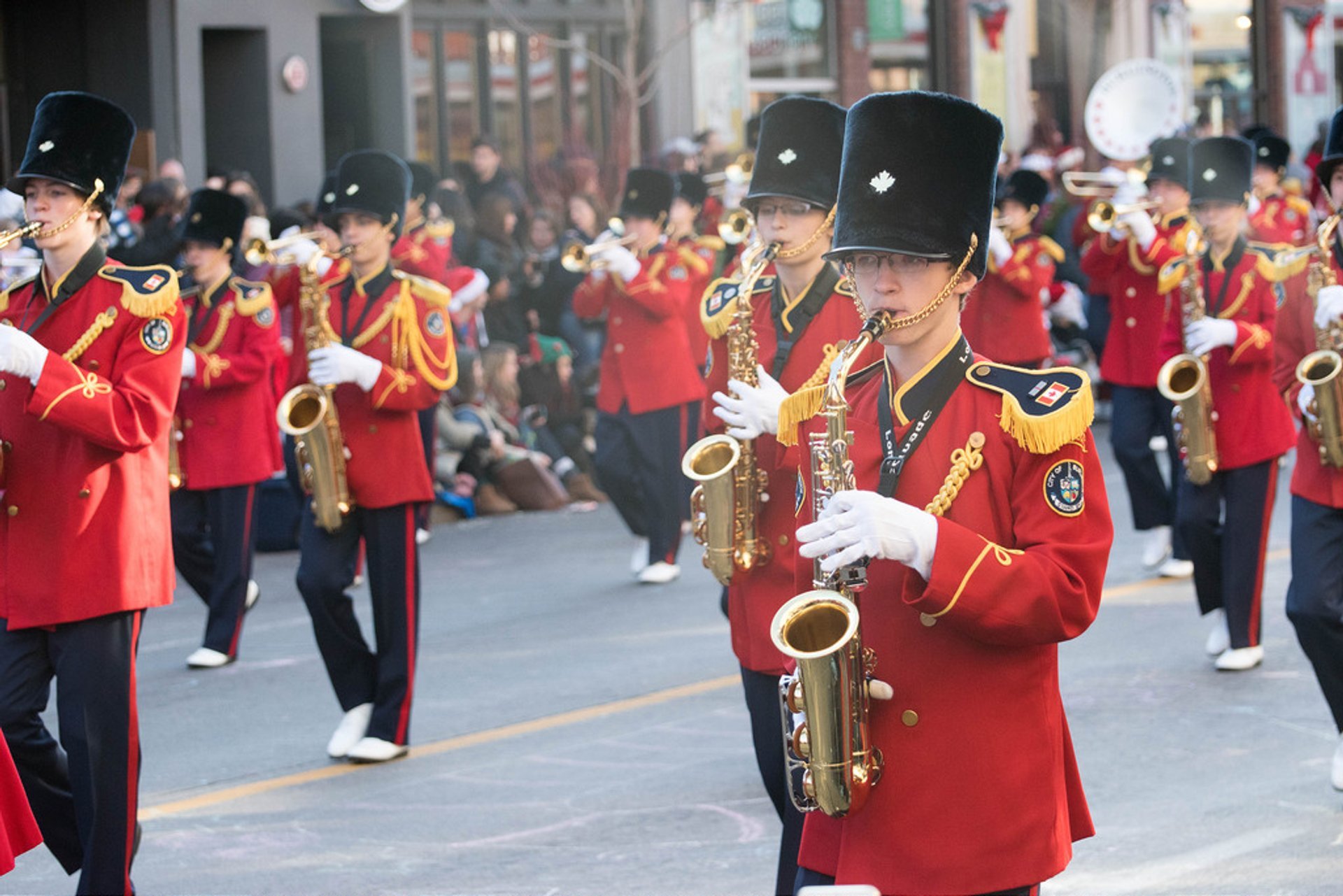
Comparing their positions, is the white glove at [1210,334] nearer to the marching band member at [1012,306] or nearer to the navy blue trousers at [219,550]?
the marching band member at [1012,306]

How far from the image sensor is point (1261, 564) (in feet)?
27.2

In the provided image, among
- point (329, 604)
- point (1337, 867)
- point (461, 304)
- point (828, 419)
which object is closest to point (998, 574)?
point (828, 419)

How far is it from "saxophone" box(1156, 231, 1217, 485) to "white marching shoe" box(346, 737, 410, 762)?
352 centimetres

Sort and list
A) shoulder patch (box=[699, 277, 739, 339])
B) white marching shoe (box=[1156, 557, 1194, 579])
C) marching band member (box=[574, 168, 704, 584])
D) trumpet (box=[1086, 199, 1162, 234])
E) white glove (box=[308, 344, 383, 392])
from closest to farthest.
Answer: shoulder patch (box=[699, 277, 739, 339]) < white glove (box=[308, 344, 383, 392]) < white marching shoe (box=[1156, 557, 1194, 579]) < trumpet (box=[1086, 199, 1162, 234]) < marching band member (box=[574, 168, 704, 584])

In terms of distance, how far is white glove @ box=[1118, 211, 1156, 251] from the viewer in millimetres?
10945

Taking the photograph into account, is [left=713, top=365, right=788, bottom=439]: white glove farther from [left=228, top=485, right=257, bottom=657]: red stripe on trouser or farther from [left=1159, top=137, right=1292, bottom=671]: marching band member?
[left=228, top=485, right=257, bottom=657]: red stripe on trouser

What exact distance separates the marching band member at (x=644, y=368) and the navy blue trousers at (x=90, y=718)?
6104mm

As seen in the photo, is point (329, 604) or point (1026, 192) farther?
point (1026, 192)

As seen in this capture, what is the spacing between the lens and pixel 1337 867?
18.9ft

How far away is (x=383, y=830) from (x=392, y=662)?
3.26ft

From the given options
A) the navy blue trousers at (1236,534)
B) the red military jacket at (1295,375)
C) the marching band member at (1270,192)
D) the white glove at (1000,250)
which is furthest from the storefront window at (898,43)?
the red military jacket at (1295,375)

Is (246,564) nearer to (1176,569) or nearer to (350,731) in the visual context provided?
(350,731)

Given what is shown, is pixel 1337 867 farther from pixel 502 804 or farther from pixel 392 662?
pixel 392 662

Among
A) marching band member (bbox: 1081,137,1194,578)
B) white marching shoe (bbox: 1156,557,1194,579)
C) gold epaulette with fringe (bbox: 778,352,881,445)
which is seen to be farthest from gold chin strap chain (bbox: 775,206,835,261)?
white marching shoe (bbox: 1156,557,1194,579)
